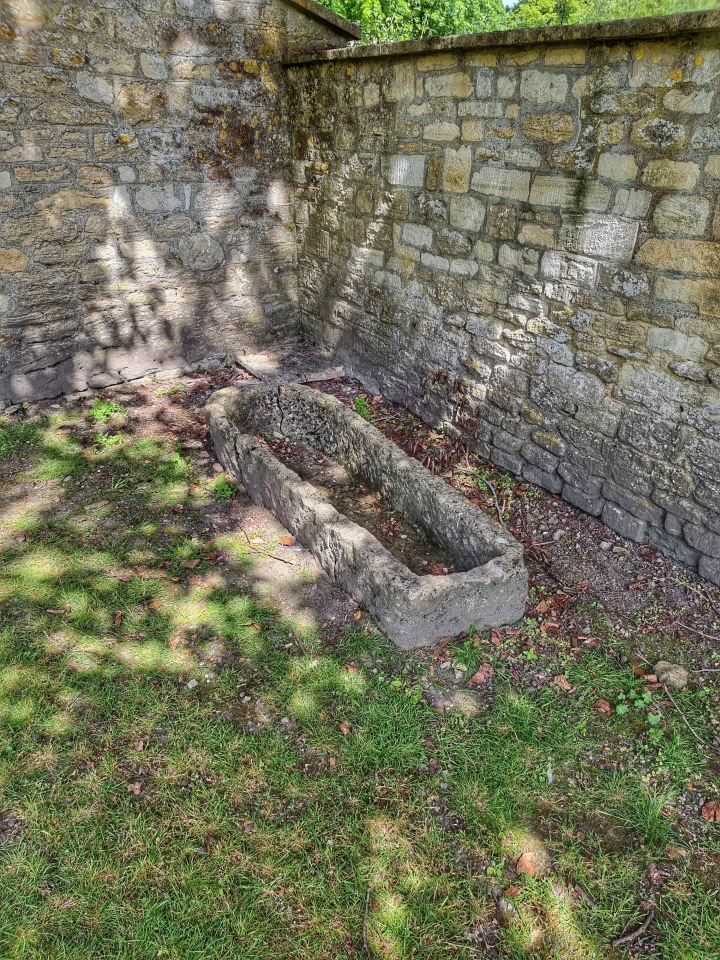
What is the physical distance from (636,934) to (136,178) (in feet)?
17.3

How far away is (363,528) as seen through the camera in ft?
11.0

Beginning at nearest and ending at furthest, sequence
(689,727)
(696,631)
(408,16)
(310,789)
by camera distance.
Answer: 1. (310,789)
2. (689,727)
3. (696,631)
4. (408,16)

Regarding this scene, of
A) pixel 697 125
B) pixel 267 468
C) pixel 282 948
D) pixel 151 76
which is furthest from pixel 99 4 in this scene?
pixel 282 948

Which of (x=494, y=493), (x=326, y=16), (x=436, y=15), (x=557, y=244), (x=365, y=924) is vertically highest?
(x=436, y=15)

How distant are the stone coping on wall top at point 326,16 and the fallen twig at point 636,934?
5.86 m

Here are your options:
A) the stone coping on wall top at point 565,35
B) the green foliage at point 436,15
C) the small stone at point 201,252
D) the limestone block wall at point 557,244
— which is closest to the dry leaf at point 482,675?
the limestone block wall at point 557,244

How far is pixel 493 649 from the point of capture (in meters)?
2.96

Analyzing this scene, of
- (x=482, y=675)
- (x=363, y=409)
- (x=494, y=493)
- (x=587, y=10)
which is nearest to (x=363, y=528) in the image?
(x=482, y=675)

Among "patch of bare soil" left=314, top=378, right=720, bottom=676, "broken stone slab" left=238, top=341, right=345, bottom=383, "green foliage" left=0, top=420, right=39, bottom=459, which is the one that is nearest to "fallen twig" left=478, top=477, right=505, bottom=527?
"patch of bare soil" left=314, top=378, right=720, bottom=676

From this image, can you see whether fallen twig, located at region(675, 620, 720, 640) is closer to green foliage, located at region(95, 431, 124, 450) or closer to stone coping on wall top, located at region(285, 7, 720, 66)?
stone coping on wall top, located at region(285, 7, 720, 66)

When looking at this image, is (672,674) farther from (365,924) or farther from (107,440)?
(107,440)

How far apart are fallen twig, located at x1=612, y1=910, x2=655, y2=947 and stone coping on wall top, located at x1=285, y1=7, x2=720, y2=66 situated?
10.7 ft

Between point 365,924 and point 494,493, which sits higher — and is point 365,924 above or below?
below

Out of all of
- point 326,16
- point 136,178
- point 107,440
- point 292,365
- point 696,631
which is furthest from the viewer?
point 292,365
